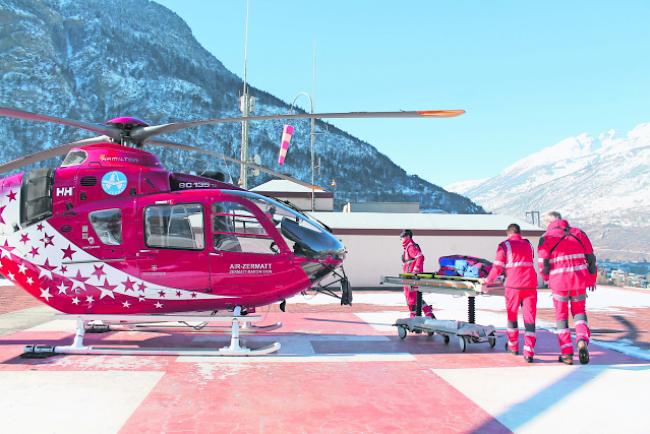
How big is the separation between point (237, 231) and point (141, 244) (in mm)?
1526

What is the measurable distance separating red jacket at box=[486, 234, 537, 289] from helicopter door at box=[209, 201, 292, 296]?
328 cm

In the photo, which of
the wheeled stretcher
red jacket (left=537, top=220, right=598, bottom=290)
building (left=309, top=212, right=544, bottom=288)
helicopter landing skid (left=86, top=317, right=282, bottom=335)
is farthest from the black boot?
building (left=309, top=212, right=544, bottom=288)

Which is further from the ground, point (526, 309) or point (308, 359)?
point (526, 309)

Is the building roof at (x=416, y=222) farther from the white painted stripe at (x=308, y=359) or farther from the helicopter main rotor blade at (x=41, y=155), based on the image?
the white painted stripe at (x=308, y=359)

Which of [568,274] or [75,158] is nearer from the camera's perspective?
[568,274]

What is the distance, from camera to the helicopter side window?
25.3ft

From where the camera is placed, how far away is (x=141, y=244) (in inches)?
303

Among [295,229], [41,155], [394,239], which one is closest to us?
[41,155]

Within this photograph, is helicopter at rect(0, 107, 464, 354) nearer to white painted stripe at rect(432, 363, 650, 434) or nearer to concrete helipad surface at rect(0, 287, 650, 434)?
concrete helipad surface at rect(0, 287, 650, 434)

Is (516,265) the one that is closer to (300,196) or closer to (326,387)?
(326,387)

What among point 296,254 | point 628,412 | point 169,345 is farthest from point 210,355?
point 628,412

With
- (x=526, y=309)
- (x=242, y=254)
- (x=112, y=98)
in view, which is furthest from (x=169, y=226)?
(x=112, y=98)

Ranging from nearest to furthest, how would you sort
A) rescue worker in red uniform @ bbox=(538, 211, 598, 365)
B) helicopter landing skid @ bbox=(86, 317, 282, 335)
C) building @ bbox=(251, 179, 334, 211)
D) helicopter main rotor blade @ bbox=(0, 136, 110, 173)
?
rescue worker in red uniform @ bbox=(538, 211, 598, 365) < helicopter main rotor blade @ bbox=(0, 136, 110, 173) < helicopter landing skid @ bbox=(86, 317, 282, 335) < building @ bbox=(251, 179, 334, 211)

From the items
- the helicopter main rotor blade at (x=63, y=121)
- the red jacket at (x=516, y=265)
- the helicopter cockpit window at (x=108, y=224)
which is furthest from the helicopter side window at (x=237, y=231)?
the red jacket at (x=516, y=265)
